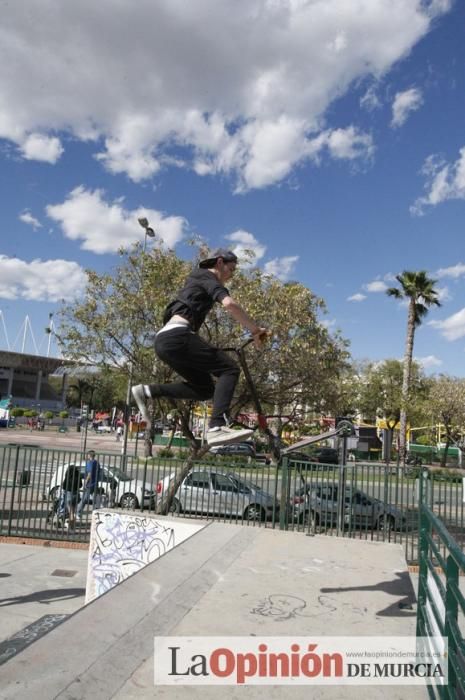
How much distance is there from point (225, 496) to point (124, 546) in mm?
3971

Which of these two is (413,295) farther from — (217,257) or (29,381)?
(29,381)

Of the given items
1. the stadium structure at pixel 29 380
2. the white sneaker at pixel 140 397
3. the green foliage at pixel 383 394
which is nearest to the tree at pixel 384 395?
the green foliage at pixel 383 394

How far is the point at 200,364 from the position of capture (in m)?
3.99

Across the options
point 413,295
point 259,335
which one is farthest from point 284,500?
point 413,295

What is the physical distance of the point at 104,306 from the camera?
15.2m

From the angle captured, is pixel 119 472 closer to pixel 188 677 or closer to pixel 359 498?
pixel 359 498

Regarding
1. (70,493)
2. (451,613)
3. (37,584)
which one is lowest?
(37,584)

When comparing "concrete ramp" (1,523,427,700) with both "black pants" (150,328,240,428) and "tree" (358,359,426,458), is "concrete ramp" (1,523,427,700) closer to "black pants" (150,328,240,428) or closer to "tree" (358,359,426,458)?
"black pants" (150,328,240,428)

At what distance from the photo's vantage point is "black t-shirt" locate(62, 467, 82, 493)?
41.1 feet

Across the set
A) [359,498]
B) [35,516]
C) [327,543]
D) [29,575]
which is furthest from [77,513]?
[327,543]

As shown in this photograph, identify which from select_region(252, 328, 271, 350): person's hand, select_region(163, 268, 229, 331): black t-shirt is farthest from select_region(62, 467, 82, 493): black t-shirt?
select_region(252, 328, 271, 350): person's hand

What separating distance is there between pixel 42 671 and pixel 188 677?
779 mm

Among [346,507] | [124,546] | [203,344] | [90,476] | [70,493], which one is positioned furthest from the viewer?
[70,493]

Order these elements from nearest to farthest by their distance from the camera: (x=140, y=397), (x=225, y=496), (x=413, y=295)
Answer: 1. (x=140, y=397)
2. (x=225, y=496)
3. (x=413, y=295)
